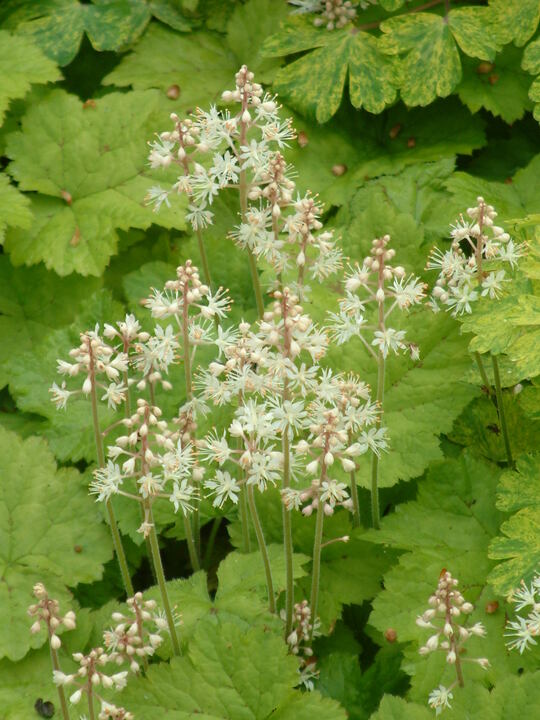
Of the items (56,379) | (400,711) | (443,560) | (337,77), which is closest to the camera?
Result: (400,711)

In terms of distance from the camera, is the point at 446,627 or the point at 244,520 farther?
the point at 244,520

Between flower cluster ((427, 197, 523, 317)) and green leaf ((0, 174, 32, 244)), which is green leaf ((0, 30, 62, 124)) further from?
flower cluster ((427, 197, 523, 317))

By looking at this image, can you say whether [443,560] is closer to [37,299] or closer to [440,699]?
[440,699]

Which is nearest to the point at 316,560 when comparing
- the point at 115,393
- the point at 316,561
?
the point at 316,561

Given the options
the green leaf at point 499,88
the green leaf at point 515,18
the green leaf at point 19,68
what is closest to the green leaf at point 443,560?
the green leaf at point 499,88

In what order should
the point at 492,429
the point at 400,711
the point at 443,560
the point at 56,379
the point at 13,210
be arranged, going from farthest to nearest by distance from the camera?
the point at 13,210, the point at 56,379, the point at 492,429, the point at 443,560, the point at 400,711

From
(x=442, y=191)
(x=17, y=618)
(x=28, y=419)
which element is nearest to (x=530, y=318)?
(x=442, y=191)

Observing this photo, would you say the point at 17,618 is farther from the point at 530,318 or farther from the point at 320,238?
the point at 530,318

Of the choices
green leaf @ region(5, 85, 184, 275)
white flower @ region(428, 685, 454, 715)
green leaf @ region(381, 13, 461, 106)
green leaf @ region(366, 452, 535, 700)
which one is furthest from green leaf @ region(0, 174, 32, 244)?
white flower @ region(428, 685, 454, 715)
